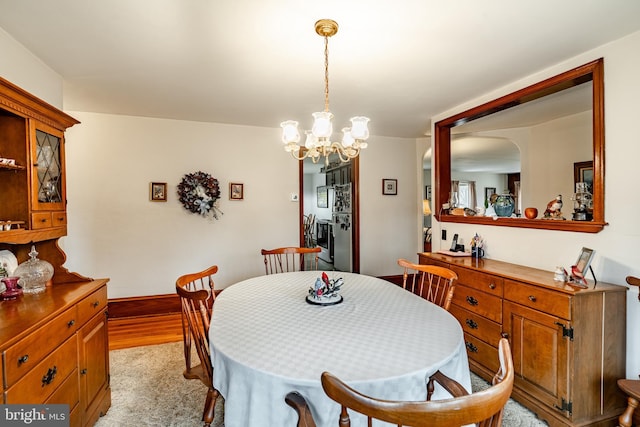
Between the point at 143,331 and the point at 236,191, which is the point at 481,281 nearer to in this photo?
Answer: the point at 236,191

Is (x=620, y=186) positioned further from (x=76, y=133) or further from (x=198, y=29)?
(x=76, y=133)

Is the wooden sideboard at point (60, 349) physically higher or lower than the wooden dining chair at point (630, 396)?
higher

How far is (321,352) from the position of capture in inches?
46.6

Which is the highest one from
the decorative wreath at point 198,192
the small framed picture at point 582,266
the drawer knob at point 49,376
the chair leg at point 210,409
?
the decorative wreath at point 198,192

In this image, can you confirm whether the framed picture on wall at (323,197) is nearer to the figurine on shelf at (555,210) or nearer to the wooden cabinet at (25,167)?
the figurine on shelf at (555,210)

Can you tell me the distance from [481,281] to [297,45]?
6.96 feet

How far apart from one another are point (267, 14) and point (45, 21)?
125 cm

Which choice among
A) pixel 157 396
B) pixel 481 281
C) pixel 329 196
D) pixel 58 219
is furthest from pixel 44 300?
pixel 329 196

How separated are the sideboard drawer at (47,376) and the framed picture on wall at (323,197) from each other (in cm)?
582

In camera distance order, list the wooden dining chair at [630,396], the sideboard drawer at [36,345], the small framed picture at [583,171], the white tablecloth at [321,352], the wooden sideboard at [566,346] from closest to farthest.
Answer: the white tablecloth at [321,352] < the sideboard drawer at [36,345] < the wooden dining chair at [630,396] < the wooden sideboard at [566,346] < the small framed picture at [583,171]

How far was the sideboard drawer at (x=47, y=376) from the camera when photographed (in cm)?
120

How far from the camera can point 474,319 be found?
7.80 ft

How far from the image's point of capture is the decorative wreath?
3715 millimetres

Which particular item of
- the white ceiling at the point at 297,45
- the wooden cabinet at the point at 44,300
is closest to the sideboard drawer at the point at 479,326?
the white ceiling at the point at 297,45
